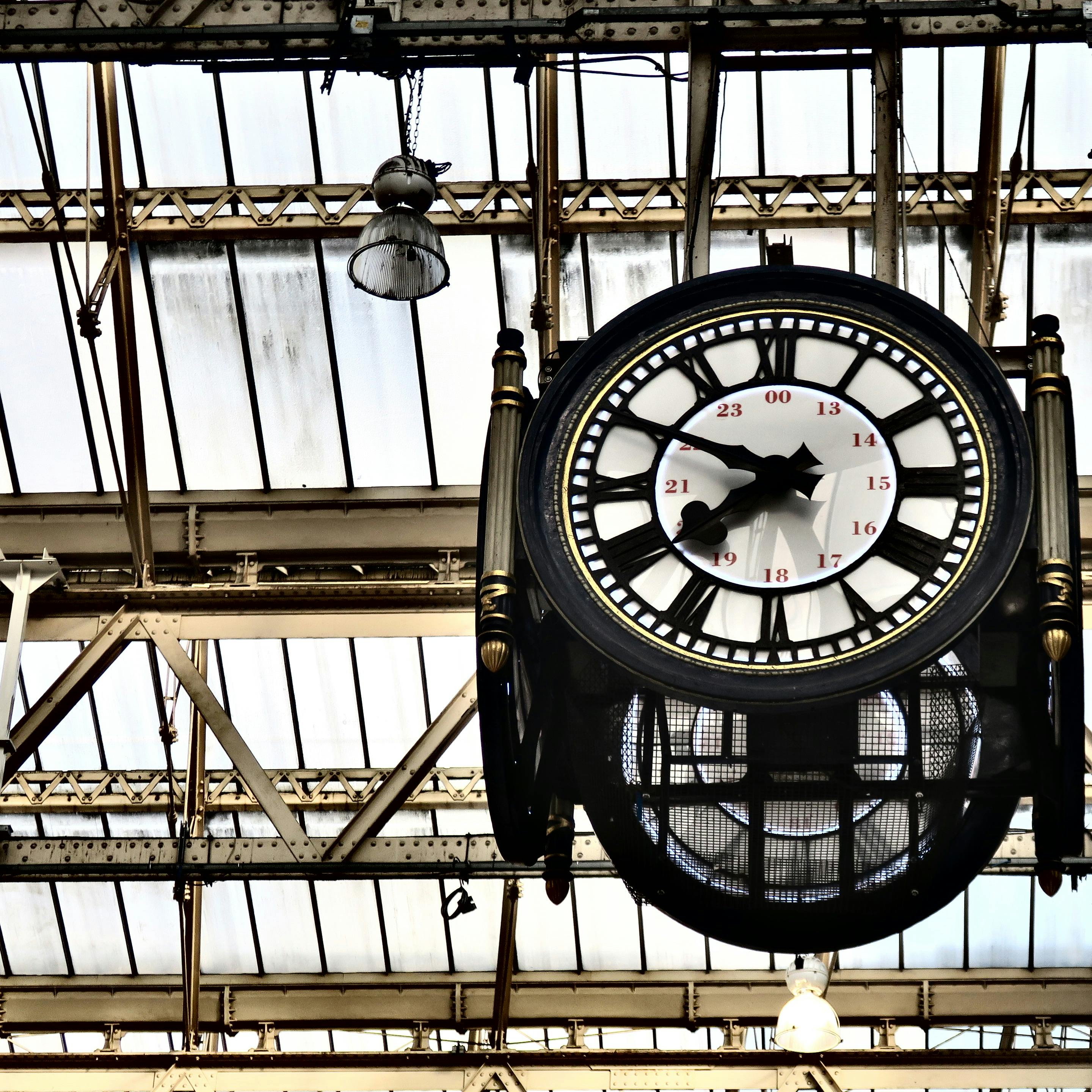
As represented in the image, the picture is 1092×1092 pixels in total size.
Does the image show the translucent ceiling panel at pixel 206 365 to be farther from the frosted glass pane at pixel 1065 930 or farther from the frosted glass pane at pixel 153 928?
the frosted glass pane at pixel 1065 930

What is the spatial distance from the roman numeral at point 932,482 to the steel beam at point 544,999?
15.0m

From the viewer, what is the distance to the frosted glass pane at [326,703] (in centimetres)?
1889

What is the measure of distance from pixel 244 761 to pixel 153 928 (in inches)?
326

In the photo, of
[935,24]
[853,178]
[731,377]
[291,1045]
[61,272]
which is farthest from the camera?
[291,1045]

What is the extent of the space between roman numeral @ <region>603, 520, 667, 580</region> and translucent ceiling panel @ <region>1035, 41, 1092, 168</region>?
10.7 metres

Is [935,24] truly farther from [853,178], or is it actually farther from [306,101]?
[306,101]

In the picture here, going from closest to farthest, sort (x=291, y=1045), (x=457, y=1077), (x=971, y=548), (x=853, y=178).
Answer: (x=971, y=548) → (x=853, y=178) → (x=457, y=1077) → (x=291, y=1045)

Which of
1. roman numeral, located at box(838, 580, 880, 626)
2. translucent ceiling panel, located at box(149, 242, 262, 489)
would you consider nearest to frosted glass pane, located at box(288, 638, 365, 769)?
translucent ceiling panel, located at box(149, 242, 262, 489)

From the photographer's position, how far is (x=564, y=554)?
228 inches

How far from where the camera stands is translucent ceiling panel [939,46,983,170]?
1527cm

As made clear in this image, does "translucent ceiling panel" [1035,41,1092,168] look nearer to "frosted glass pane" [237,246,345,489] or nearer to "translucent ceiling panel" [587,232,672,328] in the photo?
"translucent ceiling panel" [587,232,672,328]

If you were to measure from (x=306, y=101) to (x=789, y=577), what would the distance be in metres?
11.0

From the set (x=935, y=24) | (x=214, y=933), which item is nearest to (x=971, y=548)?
(x=935, y=24)

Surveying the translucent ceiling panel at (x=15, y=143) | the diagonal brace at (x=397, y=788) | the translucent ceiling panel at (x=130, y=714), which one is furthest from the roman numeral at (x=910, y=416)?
the translucent ceiling panel at (x=130, y=714)
